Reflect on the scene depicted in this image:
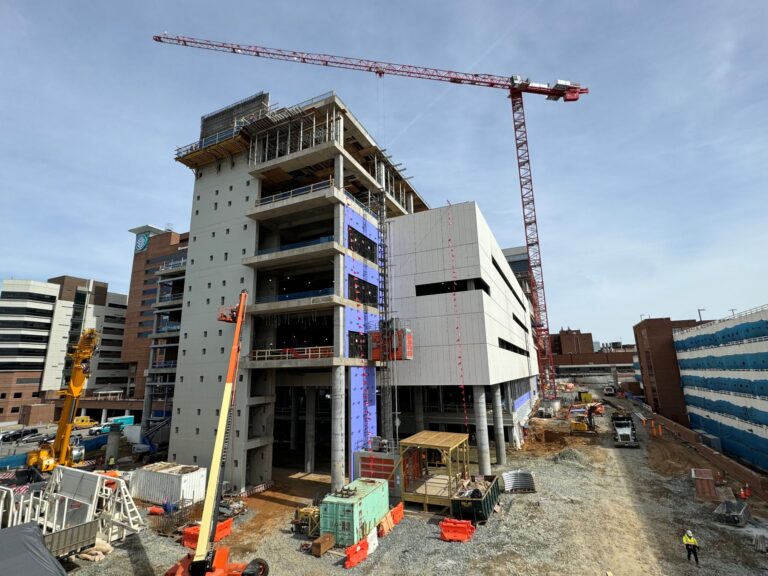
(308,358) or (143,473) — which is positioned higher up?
(308,358)

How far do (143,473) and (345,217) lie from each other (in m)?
26.5

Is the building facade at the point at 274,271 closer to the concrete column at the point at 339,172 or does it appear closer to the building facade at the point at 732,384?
the concrete column at the point at 339,172

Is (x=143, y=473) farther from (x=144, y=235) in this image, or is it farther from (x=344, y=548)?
(x=144, y=235)

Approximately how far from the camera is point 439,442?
26609 millimetres

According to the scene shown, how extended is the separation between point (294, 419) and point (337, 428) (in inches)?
859

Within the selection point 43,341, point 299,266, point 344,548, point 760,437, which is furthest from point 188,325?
point 43,341

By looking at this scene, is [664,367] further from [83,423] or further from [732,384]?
[83,423]

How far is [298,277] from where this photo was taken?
42.2 metres

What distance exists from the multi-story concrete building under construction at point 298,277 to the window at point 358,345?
0.58 ft

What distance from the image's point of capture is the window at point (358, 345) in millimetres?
32969

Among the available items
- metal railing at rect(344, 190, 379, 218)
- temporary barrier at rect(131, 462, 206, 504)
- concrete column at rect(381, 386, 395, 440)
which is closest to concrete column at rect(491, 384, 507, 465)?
concrete column at rect(381, 386, 395, 440)

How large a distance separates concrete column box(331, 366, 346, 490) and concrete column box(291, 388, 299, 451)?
21.3 metres

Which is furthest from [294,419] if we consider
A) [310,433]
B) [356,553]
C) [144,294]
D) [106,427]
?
[144,294]

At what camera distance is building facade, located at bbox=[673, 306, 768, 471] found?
109 feet
